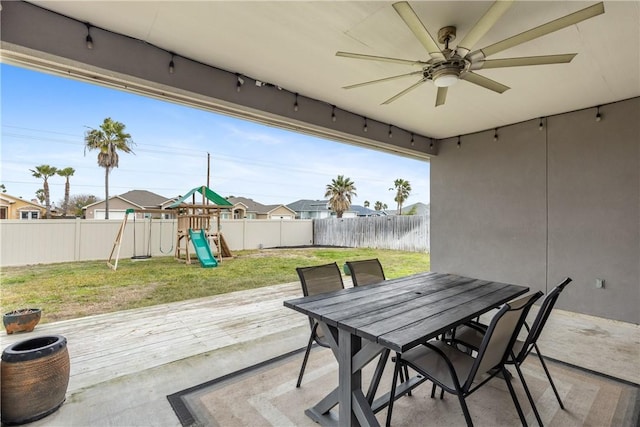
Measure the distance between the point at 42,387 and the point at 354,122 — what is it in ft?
11.6

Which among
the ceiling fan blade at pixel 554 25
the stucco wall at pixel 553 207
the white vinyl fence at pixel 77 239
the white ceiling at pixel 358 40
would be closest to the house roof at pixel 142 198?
the white vinyl fence at pixel 77 239

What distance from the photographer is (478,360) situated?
1.41 meters

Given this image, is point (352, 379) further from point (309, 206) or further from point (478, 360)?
point (309, 206)

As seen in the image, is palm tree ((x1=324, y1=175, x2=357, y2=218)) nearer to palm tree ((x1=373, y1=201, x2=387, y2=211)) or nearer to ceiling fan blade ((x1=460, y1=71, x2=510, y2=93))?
palm tree ((x1=373, y1=201, x2=387, y2=211))

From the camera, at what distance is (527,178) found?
4.05 m

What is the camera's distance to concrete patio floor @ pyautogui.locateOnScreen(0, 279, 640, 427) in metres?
1.88

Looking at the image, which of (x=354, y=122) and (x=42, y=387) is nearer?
(x=42, y=387)

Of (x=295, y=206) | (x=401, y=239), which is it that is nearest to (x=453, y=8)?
(x=401, y=239)

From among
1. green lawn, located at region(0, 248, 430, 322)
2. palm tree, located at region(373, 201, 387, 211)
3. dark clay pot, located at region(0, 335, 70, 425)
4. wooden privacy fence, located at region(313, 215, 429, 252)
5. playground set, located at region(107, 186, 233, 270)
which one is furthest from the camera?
palm tree, located at region(373, 201, 387, 211)

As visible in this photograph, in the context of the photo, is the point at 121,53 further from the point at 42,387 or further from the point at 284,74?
the point at 42,387

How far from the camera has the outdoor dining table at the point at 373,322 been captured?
1.41 m

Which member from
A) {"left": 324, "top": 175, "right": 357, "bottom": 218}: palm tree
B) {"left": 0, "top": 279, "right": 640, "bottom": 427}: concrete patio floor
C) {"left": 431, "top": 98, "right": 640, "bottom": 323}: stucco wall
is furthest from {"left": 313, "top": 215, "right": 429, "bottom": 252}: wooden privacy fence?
{"left": 0, "top": 279, "right": 640, "bottom": 427}: concrete patio floor

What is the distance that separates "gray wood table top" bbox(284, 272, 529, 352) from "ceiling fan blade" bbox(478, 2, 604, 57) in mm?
1471

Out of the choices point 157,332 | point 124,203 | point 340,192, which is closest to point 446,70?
point 157,332
